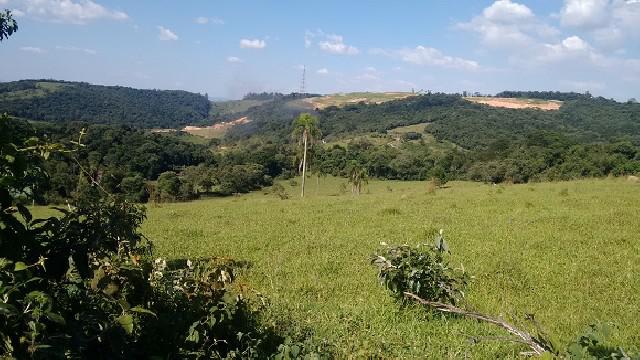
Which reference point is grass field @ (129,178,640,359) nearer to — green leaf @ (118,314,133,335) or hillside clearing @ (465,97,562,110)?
green leaf @ (118,314,133,335)

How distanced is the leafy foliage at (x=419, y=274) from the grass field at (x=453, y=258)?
0.41m

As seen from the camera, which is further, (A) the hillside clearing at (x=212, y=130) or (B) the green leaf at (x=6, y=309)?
(A) the hillside clearing at (x=212, y=130)

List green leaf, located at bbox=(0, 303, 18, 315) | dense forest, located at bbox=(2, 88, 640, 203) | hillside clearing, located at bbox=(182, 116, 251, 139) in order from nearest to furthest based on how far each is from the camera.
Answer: green leaf, located at bbox=(0, 303, 18, 315) < dense forest, located at bbox=(2, 88, 640, 203) < hillside clearing, located at bbox=(182, 116, 251, 139)

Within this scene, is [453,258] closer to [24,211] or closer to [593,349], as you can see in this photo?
[593,349]

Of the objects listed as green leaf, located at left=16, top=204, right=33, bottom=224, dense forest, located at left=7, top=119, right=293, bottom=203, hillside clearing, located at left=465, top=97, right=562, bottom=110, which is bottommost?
dense forest, located at left=7, top=119, right=293, bottom=203

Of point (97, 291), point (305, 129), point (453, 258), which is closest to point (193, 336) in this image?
point (97, 291)

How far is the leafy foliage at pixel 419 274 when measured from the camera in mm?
6766

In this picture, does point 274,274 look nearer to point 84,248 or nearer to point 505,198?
point 84,248


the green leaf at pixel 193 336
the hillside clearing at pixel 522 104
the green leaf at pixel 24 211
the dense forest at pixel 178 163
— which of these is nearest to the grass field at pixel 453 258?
the green leaf at pixel 193 336

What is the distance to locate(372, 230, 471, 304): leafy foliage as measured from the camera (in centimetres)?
677

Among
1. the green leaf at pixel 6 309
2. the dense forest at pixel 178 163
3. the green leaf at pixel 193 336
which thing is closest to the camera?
the green leaf at pixel 6 309

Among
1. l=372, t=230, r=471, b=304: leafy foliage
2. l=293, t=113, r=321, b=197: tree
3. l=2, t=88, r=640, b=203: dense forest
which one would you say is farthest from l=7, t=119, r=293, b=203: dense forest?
l=372, t=230, r=471, b=304: leafy foliage

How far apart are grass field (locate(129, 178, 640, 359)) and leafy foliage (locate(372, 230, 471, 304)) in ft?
1.33

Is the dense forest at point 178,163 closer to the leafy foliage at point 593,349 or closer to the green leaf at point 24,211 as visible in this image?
the green leaf at point 24,211
